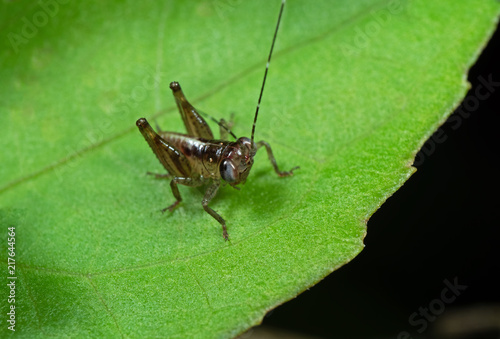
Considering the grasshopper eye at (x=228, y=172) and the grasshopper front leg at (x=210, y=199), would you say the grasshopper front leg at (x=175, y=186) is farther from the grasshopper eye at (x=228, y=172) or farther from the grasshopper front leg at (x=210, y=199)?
the grasshopper eye at (x=228, y=172)

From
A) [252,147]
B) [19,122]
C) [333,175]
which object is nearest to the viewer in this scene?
[333,175]

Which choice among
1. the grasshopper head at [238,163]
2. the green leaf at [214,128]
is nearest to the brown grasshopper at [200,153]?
the grasshopper head at [238,163]

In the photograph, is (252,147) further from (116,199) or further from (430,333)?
(430,333)

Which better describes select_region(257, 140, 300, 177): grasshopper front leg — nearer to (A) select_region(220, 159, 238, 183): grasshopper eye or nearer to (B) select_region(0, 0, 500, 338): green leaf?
(B) select_region(0, 0, 500, 338): green leaf

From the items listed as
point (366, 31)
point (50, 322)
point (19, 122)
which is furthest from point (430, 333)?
point (19, 122)

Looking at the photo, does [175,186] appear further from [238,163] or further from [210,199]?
[238,163]

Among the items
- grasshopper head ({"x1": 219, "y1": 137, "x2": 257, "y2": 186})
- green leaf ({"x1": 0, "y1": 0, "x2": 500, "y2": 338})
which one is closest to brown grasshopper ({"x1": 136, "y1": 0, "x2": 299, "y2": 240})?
grasshopper head ({"x1": 219, "y1": 137, "x2": 257, "y2": 186})
